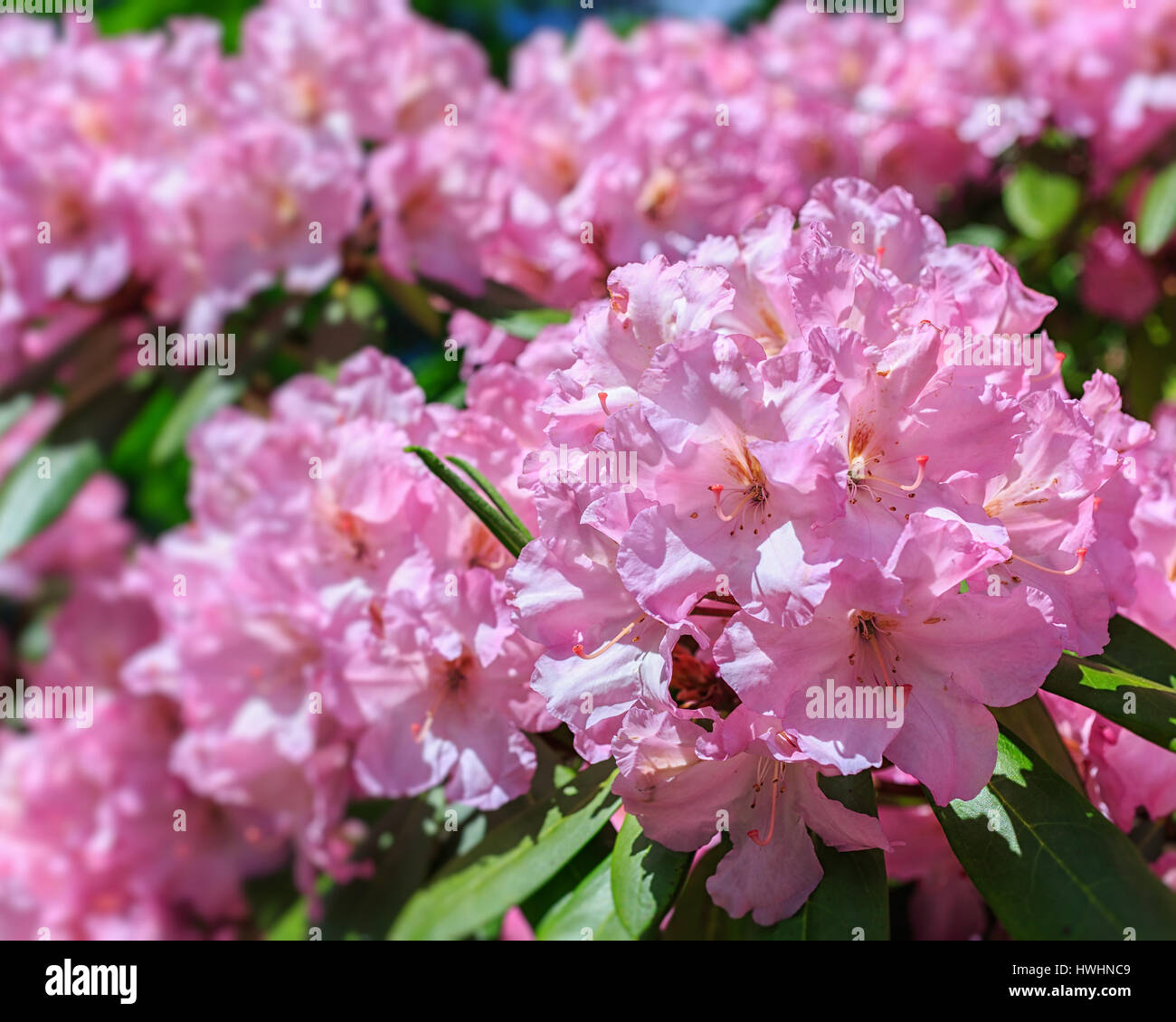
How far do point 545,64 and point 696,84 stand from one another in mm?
227

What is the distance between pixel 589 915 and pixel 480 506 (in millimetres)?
317

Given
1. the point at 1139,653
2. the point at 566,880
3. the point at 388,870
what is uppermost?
the point at 1139,653

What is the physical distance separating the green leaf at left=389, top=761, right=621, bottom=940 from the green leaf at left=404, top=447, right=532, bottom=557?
194mm

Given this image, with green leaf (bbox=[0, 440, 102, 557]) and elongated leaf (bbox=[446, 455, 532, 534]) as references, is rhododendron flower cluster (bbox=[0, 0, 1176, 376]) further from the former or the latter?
elongated leaf (bbox=[446, 455, 532, 534])

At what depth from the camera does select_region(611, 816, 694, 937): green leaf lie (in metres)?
0.73

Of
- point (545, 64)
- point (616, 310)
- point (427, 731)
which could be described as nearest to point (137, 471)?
point (545, 64)

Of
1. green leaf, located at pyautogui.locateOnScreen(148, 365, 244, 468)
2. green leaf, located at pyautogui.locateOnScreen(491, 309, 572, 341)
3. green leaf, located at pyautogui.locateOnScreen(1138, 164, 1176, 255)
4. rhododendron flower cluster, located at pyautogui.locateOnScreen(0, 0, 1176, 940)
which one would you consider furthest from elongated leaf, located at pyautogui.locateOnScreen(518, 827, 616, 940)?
green leaf, located at pyautogui.locateOnScreen(1138, 164, 1176, 255)

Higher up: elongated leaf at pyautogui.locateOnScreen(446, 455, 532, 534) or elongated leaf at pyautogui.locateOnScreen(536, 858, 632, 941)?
elongated leaf at pyautogui.locateOnScreen(446, 455, 532, 534)

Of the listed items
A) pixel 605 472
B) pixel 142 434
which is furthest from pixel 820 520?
pixel 142 434

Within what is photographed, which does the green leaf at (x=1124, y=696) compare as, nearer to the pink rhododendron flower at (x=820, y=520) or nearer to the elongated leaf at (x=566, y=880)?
the pink rhododendron flower at (x=820, y=520)

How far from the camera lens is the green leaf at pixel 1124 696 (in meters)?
0.70

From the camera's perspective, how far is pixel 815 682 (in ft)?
2.18

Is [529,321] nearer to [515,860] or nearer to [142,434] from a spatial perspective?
[515,860]

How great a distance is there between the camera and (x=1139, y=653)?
777mm
